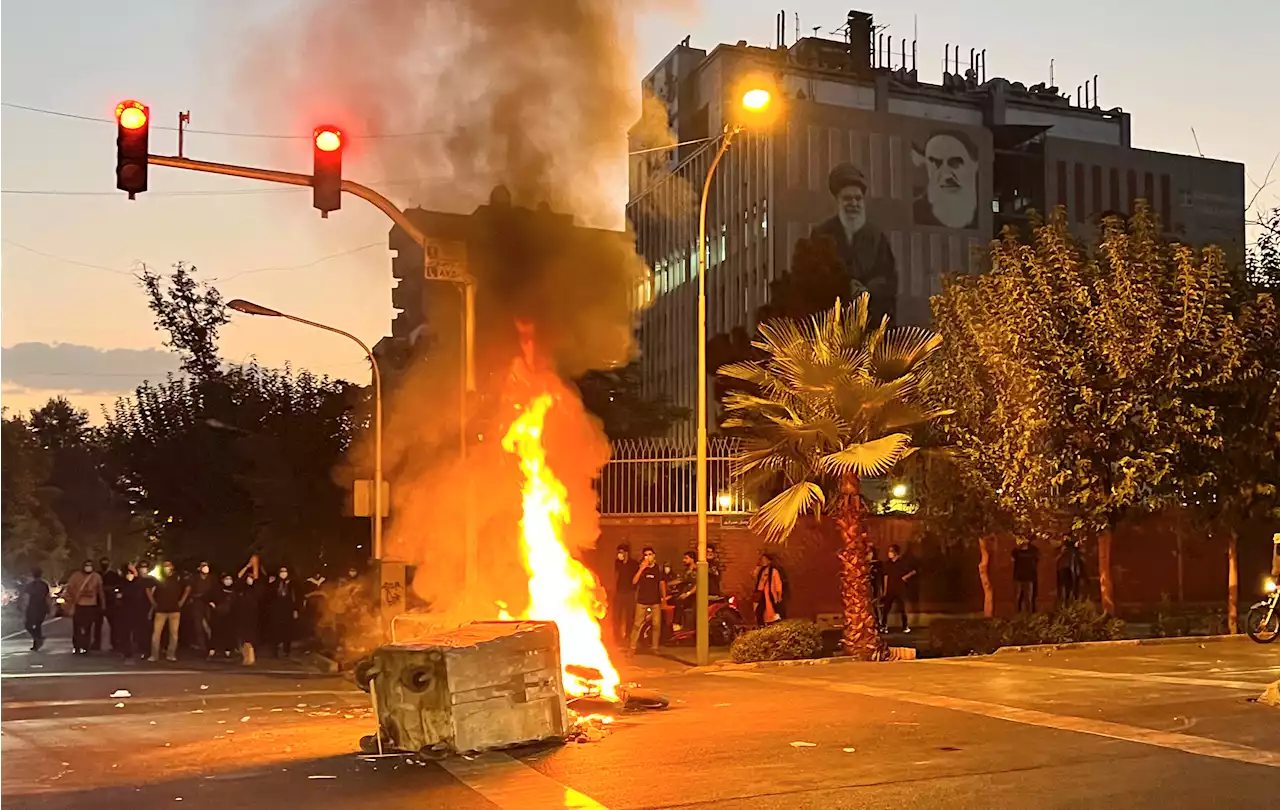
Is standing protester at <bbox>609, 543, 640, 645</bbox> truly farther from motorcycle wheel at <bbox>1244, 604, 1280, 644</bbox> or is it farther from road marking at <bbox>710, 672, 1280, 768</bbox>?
motorcycle wheel at <bbox>1244, 604, 1280, 644</bbox>

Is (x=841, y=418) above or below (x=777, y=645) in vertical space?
above

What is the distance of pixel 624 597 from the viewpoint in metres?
19.2

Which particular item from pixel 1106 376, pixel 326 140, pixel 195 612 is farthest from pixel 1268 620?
pixel 195 612

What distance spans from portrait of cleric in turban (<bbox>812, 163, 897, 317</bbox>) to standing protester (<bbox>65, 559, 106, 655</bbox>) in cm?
3867

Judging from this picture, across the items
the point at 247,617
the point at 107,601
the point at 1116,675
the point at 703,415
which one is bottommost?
the point at 1116,675

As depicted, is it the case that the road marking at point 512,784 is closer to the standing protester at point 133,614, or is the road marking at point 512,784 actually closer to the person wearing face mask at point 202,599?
the person wearing face mask at point 202,599

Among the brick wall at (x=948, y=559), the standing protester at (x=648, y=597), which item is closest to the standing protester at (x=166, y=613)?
the brick wall at (x=948, y=559)

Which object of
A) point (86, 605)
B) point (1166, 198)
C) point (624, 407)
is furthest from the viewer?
point (1166, 198)

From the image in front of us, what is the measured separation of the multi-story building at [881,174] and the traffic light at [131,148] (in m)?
39.4

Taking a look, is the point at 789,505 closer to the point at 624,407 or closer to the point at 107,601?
the point at 107,601

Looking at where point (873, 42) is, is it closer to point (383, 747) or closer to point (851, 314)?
point (851, 314)

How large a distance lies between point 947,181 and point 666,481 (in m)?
42.3

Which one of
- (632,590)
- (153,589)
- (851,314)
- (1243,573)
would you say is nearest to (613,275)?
(851,314)

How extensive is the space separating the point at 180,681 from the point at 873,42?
52.5 metres
